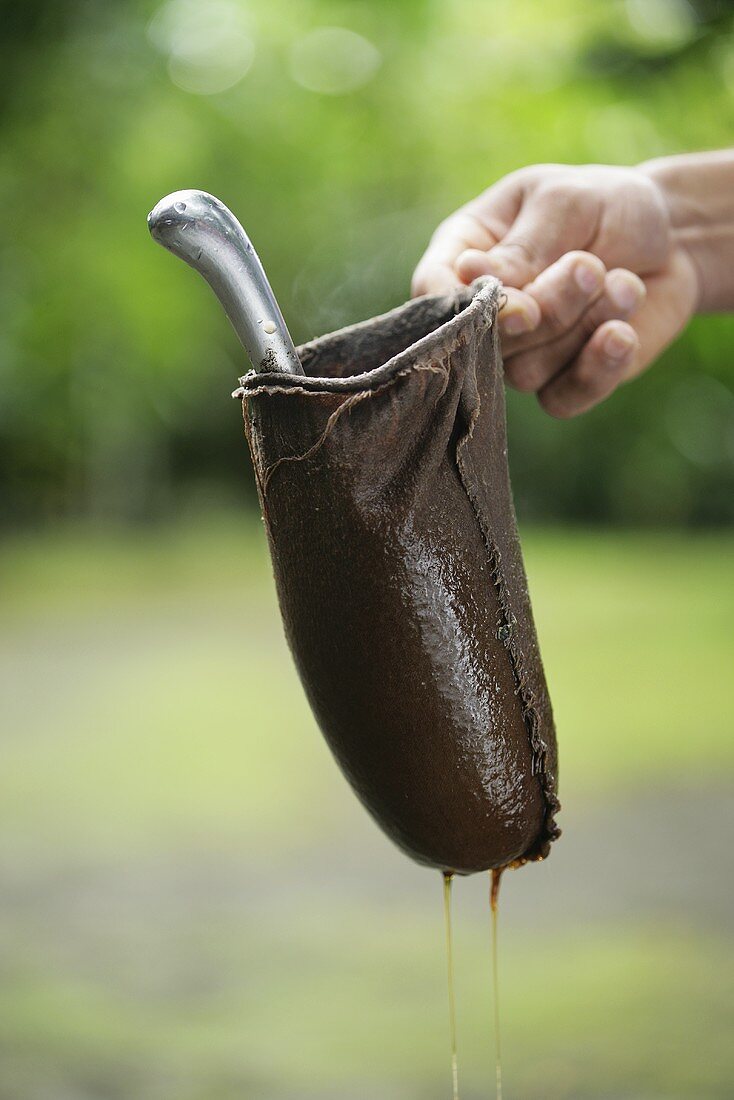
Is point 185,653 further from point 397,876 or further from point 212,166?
point 212,166

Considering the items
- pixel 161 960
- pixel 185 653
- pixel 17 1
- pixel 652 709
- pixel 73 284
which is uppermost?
pixel 73 284

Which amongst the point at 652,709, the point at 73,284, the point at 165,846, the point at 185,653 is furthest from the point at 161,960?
the point at 73,284

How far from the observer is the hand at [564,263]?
2150 mm

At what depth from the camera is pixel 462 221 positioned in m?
2.35

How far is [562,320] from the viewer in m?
2.20

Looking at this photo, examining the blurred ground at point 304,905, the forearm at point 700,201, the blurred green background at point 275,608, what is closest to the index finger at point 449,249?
the forearm at point 700,201

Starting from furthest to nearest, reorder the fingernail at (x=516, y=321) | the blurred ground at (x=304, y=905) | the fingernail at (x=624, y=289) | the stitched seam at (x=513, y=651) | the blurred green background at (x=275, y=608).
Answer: the blurred green background at (x=275, y=608) < the blurred ground at (x=304, y=905) < the fingernail at (x=624, y=289) < the fingernail at (x=516, y=321) < the stitched seam at (x=513, y=651)

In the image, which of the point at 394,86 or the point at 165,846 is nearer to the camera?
the point at 165,846

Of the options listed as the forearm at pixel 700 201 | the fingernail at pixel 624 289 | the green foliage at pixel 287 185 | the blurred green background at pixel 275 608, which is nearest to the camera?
the fingernail at pixel 624 289

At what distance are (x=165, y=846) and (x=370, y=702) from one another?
4.05 m

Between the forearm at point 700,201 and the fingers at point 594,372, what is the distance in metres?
0.36

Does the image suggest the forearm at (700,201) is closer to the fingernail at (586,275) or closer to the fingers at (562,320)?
the fingers at (562,320)

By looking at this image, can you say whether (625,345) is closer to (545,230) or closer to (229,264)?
(545,230)

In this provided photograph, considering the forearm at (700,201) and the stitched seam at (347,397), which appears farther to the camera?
the forearm at (700,201)
